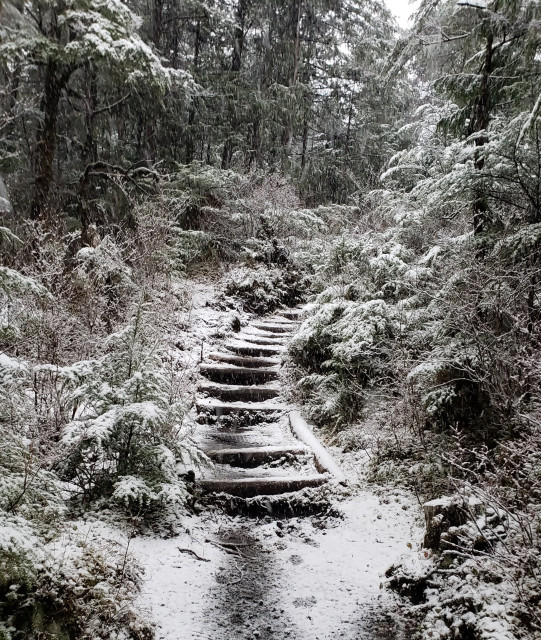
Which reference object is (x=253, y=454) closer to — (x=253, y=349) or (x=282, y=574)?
(x=282, y=574)

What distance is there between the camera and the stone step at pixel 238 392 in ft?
25.9

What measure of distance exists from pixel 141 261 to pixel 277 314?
14.8 ft

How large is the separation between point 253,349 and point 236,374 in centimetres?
112

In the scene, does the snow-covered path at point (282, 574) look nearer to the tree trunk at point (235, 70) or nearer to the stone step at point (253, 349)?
the stone step at point (253, 349)

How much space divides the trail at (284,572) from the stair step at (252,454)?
106cm

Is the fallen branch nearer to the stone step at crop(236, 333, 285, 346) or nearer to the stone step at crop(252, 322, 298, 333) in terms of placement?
the stone step at crop(236, 333, 285, 346)

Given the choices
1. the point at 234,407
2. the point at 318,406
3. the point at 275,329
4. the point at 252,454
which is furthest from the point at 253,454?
the point at 275,329

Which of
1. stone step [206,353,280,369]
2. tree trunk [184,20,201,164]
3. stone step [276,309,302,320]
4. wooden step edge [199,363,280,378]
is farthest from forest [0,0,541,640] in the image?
tree trunk [184,20,201,164]

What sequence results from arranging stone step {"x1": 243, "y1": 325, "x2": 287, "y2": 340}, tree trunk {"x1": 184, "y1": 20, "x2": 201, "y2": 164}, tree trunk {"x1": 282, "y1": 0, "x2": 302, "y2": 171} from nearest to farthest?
stone step {"x1": 243, "y1": 325, "x2": 287, "y2": 340}
tree trunk {"x1": 184, "y1": 20, "x2": 201, "y2": 164}
tree trunk {"x1": 282, "y1": 0, "x2": 302, "y2": 171}

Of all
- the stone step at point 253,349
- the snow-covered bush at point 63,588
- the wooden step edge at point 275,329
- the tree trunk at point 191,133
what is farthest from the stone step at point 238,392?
the tree trunk at point 191,133

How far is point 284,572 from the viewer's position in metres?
4.17

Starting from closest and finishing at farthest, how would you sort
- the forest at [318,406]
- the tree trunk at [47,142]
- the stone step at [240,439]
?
the forest at [318,406] → the stone step at [240,439] → the tree trunk at [47,142]

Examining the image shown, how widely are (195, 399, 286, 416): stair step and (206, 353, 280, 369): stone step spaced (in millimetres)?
1201

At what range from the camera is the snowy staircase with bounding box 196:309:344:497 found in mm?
5570
